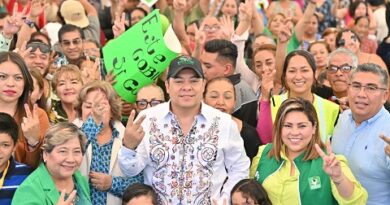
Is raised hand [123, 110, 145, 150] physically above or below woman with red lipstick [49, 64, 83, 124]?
below

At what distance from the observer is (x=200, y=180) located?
609 centimetres

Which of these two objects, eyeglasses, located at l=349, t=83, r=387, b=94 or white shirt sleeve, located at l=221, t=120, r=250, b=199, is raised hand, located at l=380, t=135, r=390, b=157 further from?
white shirt sleeve, located at l=221, t=120, r=250, b=199

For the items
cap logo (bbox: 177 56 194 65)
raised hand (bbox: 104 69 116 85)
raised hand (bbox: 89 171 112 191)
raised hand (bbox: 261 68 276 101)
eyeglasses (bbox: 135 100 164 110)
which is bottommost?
raised hand (bbox: 89 171 112 191)

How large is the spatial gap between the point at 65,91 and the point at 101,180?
1.31 meters

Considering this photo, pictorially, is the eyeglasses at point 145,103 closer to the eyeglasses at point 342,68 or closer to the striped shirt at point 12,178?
the striped shirt at point 12,178

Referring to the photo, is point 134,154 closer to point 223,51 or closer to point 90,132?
point 90,132

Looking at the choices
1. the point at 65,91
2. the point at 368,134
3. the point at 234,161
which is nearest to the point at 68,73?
the point at 65,91

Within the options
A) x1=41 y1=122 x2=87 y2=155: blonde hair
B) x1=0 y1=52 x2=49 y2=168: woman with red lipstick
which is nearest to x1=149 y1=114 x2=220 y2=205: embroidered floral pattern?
x1=41 y1=122 x2=87 y2=155: blonde hair

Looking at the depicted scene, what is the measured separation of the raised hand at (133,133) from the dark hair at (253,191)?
0.74m

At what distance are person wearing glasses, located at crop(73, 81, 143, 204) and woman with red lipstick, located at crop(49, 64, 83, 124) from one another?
27.3 inches

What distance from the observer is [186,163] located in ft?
20.0

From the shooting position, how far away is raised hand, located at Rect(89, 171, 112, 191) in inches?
251

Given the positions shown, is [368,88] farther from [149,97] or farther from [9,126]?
[9,126]

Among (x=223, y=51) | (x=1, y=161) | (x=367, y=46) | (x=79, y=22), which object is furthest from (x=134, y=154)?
(x=367, y=46)
